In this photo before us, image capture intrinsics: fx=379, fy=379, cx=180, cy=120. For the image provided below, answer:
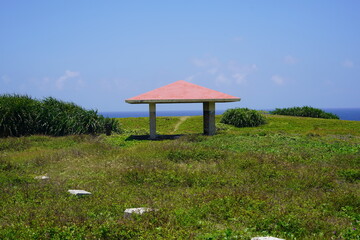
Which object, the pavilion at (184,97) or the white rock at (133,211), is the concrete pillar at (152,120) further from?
the white rock at (133,211)

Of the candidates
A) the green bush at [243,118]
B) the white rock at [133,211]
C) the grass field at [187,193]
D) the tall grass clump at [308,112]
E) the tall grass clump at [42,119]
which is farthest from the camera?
the tall grass clump at [308,112]

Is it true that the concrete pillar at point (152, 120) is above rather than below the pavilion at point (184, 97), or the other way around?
below

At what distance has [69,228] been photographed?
238 inches

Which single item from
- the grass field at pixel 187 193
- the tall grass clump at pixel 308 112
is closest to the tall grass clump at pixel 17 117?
the grass field at pixel 187 193

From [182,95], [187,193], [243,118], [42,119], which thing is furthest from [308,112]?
[187,193]

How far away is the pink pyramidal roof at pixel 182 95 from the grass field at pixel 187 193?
588 centimetres

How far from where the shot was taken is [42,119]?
2408cm

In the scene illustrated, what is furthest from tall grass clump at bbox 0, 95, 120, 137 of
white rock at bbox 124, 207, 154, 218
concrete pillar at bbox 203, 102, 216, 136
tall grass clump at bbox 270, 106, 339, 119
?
tall grass clump at bbox 270, 106, 339, 119

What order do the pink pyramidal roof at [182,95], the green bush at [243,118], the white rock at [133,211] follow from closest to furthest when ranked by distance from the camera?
1. the white rock at [133,211]
2. the pink pyramidal roof at [182,95]
3. the green bush at [243,118]

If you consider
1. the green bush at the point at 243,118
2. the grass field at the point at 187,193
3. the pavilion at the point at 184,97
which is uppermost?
the pavilion at the point at 184,97

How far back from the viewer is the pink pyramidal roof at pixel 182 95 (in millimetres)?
22375

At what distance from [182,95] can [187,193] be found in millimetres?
14895

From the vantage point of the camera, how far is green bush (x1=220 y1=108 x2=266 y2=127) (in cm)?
3111

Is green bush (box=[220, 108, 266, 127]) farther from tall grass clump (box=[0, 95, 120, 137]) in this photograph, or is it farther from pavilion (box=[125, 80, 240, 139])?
tall grass clump (box=[0, 95, 120, 137])
